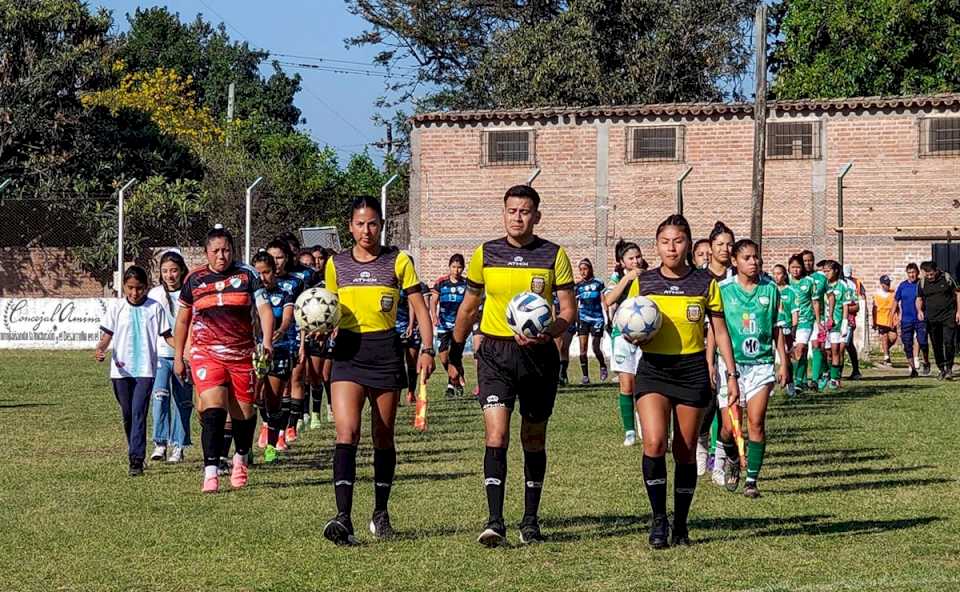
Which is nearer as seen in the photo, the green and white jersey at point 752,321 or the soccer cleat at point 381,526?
the soccer cleat at point 381,526

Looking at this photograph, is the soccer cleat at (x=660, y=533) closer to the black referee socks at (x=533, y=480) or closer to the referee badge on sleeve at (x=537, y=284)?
the black referee socks at (x=533, y=480)

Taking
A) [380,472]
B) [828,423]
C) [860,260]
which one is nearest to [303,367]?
[380,472]

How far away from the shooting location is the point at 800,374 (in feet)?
80.1

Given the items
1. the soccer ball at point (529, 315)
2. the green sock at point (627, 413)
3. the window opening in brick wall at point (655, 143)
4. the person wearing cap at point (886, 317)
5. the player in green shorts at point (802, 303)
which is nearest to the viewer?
the soccer ball at point (529, 315)

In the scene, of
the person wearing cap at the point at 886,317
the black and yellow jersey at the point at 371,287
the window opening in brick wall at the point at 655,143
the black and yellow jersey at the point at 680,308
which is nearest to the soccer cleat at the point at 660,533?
the black and yellow jersey at the point at 680,308

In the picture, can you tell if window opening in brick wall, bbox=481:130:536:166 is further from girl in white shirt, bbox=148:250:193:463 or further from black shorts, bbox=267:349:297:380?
girl in white shirt, bbox=148:250:193:463

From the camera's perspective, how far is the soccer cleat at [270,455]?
46.7ft

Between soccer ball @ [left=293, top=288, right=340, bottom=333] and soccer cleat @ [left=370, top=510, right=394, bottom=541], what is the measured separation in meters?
1.17

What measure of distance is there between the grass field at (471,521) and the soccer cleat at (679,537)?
142 mm

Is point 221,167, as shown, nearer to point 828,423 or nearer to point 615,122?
point 615,122

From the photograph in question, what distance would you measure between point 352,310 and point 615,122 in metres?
30.4

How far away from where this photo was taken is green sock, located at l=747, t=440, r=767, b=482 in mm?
11719

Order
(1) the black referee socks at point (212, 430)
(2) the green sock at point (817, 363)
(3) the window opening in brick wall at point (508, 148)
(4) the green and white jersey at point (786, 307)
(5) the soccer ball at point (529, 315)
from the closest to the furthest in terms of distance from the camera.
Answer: (5) the soccer ball at point (529, 315)
(1) the black referee socks at point (212, 430)
(4) the green and white jersey at point (786, 307)
(2) the green sock at point (817, 363)
(3) the window opening in brick wall at point (508, 148)

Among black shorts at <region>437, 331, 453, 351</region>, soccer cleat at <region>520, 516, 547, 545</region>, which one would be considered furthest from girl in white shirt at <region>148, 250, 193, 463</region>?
black shorts at <region>437, 331, 453, 351</region>
